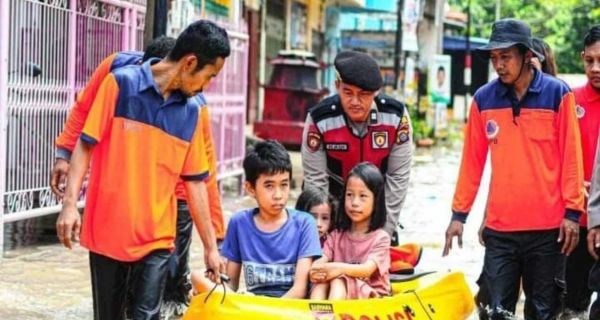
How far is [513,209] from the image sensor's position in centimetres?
579

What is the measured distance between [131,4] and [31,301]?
376 cm

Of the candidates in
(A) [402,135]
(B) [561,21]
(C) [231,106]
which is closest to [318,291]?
(A) [402,135]

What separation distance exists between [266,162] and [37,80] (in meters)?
4.21

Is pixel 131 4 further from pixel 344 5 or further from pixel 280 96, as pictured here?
pixel 344 5

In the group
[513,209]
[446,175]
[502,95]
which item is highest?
[502,95]

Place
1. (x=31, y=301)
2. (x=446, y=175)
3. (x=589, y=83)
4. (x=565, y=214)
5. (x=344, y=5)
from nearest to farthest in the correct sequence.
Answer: (x=565, y=214) < (x=589, y=83) < (x=31, y=301) < (x=446, y=175) < (x=344, y=5)

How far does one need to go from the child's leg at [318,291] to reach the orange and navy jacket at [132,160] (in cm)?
79

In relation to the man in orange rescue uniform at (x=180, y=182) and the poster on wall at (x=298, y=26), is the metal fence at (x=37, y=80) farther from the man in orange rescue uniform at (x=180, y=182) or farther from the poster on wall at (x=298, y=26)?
the poster on wall at (x=298, y=26)

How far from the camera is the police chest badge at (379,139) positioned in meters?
5.81

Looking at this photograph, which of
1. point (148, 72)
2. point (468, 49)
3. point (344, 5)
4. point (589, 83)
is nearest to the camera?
point (148, 72)

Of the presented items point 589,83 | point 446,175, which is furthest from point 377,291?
point 446,175

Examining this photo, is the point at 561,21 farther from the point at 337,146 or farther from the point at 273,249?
the point at 273,249

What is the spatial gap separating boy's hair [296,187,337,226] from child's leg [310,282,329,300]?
26.5 inches

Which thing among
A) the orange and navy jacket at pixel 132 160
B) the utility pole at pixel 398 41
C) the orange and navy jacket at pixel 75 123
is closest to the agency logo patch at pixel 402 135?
the orange and navy jacket at pixel 132 160
